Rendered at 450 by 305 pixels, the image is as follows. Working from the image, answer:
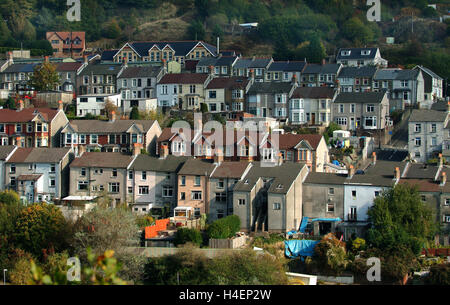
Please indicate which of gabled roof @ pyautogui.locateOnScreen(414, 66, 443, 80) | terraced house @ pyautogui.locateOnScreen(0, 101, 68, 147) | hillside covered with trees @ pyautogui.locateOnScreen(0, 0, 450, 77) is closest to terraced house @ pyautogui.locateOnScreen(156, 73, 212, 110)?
terraced house @ pyautogui.locateOnScreen(0, 101, 68, 147)

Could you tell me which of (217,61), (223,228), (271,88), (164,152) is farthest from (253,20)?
(223,228)

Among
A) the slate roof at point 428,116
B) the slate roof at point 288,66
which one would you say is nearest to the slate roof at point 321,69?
the slate roof at point 288,66

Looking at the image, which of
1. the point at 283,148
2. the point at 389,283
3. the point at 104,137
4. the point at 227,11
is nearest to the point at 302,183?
the point at 283,148

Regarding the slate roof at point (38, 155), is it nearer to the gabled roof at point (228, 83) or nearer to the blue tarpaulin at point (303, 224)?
the blue tarpaulin at point (303, 224)

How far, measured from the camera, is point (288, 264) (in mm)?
48156

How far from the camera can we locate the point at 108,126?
64.5 metres

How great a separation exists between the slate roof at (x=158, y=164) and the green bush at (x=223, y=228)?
288 inches

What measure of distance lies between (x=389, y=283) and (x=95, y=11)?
8427cm

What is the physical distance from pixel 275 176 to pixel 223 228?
5.96 m

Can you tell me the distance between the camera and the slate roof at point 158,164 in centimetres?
5697

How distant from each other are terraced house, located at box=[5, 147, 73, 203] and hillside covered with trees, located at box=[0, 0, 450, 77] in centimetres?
4009

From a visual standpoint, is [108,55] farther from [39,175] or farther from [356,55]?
[39,175]
